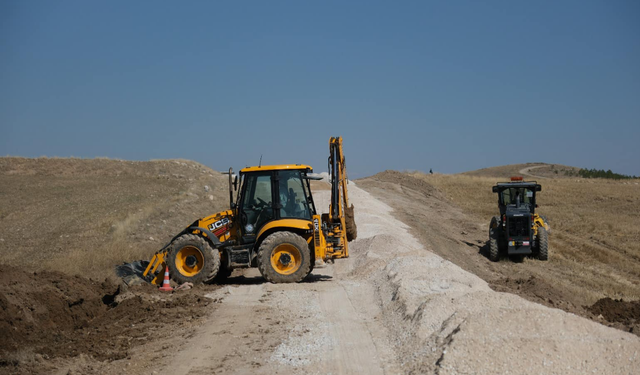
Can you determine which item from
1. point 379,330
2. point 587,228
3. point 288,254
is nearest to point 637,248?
point 587,228

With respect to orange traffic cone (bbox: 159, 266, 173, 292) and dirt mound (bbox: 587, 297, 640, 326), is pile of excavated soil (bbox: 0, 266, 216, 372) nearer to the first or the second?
orange traffic cone (bbox: 159, 266, 173, 292)

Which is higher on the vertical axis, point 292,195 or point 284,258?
point 292,195

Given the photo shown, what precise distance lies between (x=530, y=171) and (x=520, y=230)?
74504mm

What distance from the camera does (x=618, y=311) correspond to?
11359 millimetres

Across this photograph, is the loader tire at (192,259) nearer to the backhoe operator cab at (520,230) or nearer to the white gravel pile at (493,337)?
the white gravel pile at (493,337)

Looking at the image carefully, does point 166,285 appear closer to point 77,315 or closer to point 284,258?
point 77,315

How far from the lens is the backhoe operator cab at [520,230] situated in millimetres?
19844

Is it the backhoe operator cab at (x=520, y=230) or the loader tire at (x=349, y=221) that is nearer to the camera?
the loader tire at (x=349, y=221)

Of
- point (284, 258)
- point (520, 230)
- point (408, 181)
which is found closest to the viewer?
point (284, 258)

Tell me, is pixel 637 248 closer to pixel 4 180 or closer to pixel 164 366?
pixel 164 366

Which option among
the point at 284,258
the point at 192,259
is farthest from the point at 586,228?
the point at 192,259

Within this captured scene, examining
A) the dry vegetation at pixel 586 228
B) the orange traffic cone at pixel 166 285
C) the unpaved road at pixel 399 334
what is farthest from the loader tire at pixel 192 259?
the dry vegetation at pixel 586 228

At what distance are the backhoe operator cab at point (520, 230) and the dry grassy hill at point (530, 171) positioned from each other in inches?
2552

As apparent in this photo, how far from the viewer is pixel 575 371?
20.9ft
